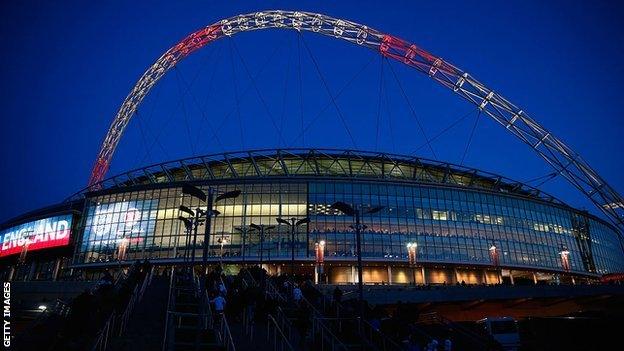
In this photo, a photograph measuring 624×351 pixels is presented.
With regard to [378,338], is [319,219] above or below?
above

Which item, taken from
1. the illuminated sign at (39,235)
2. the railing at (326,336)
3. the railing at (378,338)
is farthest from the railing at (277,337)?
the illuminated sign at (39,235)

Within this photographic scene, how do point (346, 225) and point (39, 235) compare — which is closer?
point (346, 225)

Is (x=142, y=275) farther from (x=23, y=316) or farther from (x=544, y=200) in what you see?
(x=544, y=200)

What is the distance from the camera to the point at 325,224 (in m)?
58.1

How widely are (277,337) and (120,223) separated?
55.1 m

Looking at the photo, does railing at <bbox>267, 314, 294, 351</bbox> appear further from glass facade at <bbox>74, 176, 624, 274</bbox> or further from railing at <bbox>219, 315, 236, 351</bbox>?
glass facade at <bbox>74, 176, 624, 274</bbox>

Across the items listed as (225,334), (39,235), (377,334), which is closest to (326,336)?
(377,334)

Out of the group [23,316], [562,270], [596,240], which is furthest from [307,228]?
[596,240]

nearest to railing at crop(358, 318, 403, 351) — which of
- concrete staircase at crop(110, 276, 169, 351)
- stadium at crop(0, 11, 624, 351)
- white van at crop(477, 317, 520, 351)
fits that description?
concrete staircase at crop(110, 276, 169, 351)

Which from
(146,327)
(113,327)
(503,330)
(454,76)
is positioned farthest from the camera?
(454,76)

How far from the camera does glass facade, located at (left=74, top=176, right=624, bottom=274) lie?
57156 mm

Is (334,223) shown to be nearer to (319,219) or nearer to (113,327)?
(319,219)

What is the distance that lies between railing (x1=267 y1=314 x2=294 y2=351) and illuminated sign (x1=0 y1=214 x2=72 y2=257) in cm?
6275

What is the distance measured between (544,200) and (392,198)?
103 feet
